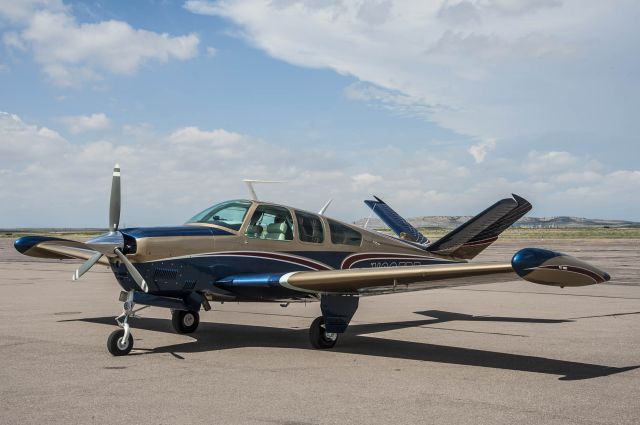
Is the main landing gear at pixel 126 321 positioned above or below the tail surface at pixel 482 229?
below

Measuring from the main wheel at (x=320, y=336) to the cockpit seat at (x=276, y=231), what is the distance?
1.68 m

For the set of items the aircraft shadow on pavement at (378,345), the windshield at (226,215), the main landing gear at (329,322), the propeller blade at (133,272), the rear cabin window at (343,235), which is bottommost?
the aircraft shadow on pavement at (378,345)

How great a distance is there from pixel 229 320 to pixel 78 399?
7234 mm

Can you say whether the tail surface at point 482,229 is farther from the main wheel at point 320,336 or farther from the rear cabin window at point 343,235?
the main wheel at point 320,336

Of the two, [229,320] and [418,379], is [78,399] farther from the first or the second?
[229,320]

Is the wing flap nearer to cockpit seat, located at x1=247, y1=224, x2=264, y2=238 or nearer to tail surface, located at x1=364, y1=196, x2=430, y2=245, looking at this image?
cockpit seat, located at x1=247, y1=224, x2=264, y2=238

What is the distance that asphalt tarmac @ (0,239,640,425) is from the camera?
20.6 feet

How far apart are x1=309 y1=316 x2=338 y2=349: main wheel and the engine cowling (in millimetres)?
4019

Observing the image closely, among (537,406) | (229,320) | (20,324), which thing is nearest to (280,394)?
(537,406)

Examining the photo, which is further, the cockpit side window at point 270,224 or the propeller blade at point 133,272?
the cockpit side window at point 270,224

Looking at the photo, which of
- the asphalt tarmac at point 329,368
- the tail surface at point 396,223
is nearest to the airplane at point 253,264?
the asphalt tarmac at point 329,368

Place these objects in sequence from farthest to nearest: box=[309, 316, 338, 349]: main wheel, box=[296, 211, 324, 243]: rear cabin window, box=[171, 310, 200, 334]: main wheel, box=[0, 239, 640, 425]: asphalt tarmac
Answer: box=[171, 310, 200, 334]: main wheel, box=[296, 211, 324, 243]: rear cabin window, box=[309, 316, 338, 349]: main wheel, box=[0, 239, 640, 425]: asphalt tarmac

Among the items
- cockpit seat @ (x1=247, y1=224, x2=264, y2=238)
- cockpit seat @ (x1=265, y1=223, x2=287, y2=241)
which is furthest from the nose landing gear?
cockpit seat @ (x1=265, y1=223, x2=287, y2=241)

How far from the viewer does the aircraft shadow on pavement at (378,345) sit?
8664mm
